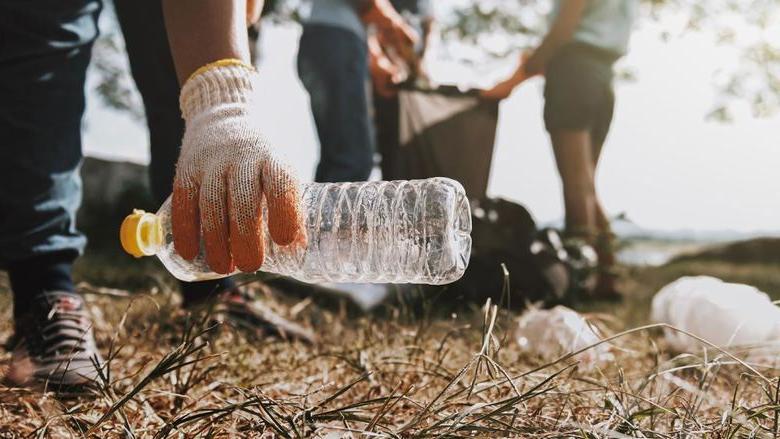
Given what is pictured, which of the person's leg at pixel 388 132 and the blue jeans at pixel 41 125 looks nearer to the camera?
the blue jeans at pixel 41 125

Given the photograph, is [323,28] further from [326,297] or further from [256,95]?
[256,95]

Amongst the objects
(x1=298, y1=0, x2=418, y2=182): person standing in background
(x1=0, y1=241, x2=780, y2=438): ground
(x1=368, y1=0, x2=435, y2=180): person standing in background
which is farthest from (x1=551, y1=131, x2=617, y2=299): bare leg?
(x1=0, y1=241, x2=780, y2=438): ground

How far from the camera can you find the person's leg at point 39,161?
1.56 metres

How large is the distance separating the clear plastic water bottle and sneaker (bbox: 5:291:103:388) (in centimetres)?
30

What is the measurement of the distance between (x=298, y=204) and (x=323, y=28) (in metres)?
2.64

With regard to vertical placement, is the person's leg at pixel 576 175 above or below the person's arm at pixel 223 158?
below

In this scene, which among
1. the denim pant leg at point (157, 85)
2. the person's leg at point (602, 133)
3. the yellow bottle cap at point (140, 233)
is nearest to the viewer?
the yellow bottle cap at point (140, 233)

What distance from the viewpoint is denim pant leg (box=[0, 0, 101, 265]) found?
1577 millimetres

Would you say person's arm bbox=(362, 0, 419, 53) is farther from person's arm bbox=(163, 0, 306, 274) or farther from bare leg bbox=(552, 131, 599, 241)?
person's arm bbox=(163, 0, 306, 274)

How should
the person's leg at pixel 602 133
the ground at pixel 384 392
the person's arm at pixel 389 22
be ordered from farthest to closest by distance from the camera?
the person's leg at pixel 602 133, the person's arm at pixel 389 22, the ground at pixel 384 392

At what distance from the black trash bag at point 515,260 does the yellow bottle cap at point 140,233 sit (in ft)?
7.76

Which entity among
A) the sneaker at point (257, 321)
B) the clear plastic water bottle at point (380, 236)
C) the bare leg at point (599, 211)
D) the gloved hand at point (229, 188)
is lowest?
the bare leg at point (599, 211)

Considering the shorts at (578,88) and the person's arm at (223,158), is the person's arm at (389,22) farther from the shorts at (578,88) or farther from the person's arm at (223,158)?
the person's arm at (223,158)

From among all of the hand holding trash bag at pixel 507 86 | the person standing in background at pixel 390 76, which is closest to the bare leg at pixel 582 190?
the hand holding trash bag at pixel 507 86
